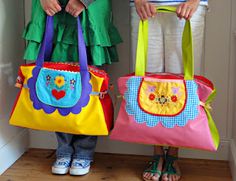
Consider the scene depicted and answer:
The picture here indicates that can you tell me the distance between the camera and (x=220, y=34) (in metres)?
1.83

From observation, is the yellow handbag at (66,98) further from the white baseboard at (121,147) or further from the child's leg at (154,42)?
the white baseboard at (121,147)

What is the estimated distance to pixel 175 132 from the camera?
150 centimetres

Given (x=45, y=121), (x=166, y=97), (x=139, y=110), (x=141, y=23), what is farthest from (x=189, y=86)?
(x=45, y=121)

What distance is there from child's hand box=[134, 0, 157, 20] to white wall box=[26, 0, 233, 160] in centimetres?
31

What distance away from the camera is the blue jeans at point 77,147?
1796 millimetres

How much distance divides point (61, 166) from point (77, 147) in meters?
Answer: 0.11

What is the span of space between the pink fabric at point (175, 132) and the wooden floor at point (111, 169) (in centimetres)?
26

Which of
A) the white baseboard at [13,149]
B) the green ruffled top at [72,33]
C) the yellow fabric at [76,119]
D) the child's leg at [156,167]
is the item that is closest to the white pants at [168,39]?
the green ruffled top at [72,33]

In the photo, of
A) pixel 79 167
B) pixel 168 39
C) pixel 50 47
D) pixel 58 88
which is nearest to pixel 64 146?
pixel 79 167

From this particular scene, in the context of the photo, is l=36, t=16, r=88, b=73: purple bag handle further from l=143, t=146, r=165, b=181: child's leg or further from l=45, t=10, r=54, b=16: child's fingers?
l=143, t=146, r=165, b=181: child's leg

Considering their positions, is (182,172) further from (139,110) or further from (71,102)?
(71,102)

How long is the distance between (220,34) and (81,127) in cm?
74

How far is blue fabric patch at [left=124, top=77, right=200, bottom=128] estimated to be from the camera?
4.91ft

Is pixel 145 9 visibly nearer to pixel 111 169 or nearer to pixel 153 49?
pixel 153 49
